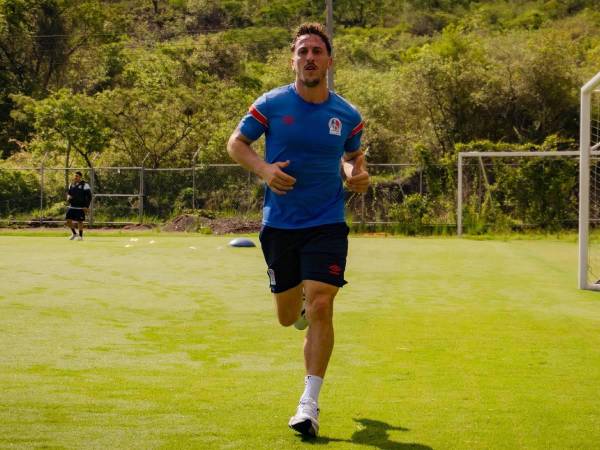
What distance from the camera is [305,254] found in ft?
20.1

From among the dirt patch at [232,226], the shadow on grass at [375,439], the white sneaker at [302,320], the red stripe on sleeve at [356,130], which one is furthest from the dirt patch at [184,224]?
the shadow on grass at [375,439]

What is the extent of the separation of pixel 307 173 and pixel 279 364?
204 centimetres

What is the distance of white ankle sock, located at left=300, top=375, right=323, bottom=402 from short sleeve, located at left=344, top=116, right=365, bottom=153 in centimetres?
159

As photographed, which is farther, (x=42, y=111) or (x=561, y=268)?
(x=42, y=111)

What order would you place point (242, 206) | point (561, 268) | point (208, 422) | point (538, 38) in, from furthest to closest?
point (538, 38), point (242, 206), point (561, 268), point (208, 422)

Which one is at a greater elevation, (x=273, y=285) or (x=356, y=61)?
(x=356, y=61)

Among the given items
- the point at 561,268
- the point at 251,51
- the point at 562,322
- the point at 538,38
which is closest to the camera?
the point at 562,322

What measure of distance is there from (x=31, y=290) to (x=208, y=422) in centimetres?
814

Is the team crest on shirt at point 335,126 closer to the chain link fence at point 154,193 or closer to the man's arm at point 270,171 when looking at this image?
the man's arm at point 270,171

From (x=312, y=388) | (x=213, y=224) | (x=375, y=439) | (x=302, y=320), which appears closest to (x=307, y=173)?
(x=302, y=320)

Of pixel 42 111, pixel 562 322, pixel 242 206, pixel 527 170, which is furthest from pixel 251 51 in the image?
pixel 562 322

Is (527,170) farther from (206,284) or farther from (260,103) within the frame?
(260,103)

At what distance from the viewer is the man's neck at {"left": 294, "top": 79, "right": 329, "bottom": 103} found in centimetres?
614

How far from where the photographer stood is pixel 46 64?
6469cm
